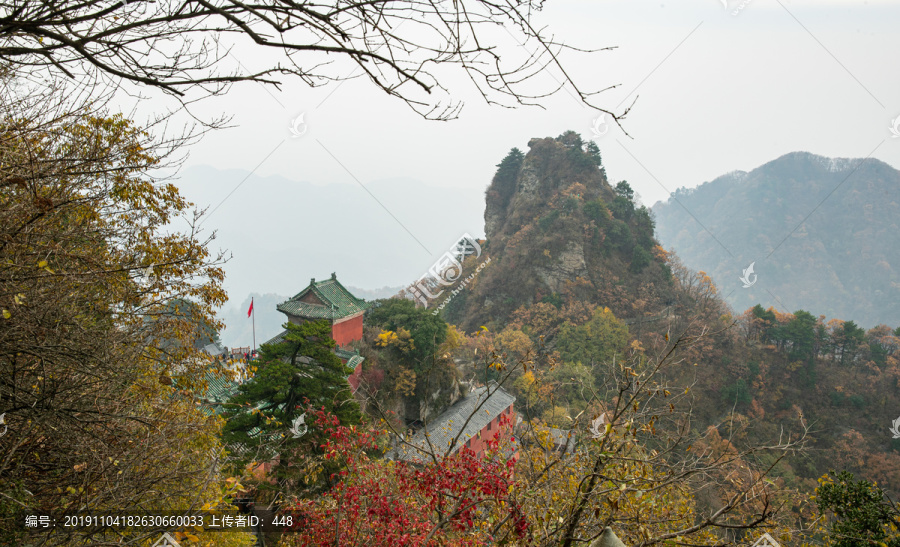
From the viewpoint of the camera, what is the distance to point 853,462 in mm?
17453

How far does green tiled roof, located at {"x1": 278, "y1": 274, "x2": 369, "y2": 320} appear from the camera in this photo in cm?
1406

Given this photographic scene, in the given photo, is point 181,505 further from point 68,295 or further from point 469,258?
point 469,258

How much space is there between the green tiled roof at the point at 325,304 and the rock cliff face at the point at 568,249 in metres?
12.4

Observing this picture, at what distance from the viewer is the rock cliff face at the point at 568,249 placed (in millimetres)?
25672

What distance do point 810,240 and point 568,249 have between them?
44.9 meters

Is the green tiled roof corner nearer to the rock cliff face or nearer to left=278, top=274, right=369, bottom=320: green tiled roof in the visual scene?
left=278, top=274, right=369, bottom=320: green tiled roof

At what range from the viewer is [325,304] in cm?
1424

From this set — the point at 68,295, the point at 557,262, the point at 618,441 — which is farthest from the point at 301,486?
the point at 557,262

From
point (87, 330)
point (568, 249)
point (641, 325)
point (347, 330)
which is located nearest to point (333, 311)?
point (347, 330)

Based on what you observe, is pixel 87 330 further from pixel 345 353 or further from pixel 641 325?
pixel 641 325

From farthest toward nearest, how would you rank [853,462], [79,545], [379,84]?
[853,462], [79,545], [379,84]

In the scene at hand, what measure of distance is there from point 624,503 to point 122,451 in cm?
372

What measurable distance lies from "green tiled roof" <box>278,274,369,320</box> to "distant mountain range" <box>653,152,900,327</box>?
132ft

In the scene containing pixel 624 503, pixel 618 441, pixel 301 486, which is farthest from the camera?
pixel 301 486
